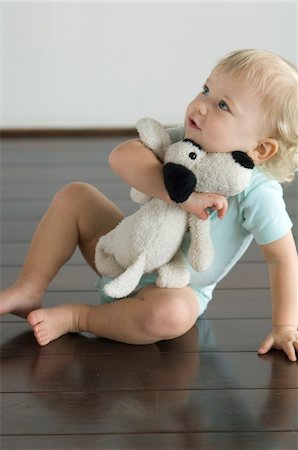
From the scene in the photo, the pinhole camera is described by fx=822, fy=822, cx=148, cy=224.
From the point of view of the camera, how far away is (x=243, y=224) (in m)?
1.30

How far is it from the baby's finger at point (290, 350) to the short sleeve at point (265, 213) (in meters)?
0.17

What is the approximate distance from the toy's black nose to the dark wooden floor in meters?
0.27

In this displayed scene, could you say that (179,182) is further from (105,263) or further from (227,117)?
(105,263)

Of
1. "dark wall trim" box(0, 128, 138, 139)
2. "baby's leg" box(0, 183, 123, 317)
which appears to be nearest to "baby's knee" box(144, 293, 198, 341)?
"baby's leg" box(0, 183, 123, 317)

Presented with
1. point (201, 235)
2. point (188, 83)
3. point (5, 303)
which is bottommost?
point (188, 83)

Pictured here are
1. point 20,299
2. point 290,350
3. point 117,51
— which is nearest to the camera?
point 290,350

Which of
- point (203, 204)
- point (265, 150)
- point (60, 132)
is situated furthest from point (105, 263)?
point (60, 132)

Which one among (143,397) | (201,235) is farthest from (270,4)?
(143,397)

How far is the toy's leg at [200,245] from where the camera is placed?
127 cm

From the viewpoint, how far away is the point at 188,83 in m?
2.99

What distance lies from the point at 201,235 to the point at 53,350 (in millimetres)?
304

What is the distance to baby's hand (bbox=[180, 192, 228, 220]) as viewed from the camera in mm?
1236

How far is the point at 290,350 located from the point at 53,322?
0.39 metres

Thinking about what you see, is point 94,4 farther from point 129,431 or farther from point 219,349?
point 129,431
